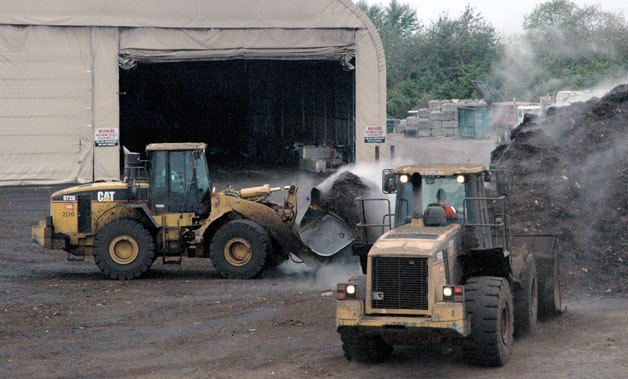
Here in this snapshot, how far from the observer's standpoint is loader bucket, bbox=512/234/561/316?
14.2m

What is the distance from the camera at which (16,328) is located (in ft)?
46.1

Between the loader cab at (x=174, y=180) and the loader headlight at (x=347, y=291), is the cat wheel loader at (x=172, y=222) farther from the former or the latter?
the loader headlight at (x=347, y=291)

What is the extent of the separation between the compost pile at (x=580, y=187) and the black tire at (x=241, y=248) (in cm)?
440

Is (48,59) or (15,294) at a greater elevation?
(48,59)

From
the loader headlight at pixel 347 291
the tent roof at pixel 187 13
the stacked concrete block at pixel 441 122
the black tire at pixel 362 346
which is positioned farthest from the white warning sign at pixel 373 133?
the stacked concrete block at pixel 441 122

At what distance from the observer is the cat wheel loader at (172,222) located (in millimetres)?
17938

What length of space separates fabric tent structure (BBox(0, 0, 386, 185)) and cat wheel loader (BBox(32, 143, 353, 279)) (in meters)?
12.8

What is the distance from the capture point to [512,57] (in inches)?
2286

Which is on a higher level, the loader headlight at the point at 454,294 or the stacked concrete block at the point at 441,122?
the stacked concrete block at the point at 441,122

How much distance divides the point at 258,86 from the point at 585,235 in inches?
1179

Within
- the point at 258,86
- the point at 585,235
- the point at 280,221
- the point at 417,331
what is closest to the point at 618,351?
the point at 417,331

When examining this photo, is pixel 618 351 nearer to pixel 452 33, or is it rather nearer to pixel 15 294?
pixel 15 294

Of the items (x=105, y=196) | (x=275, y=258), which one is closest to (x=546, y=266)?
(x=275, y=258)

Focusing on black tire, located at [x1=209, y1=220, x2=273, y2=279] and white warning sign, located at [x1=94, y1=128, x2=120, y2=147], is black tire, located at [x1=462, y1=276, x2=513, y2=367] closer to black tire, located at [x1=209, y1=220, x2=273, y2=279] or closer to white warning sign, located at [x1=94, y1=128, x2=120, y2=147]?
black tire, located at [x1=209, y1=220, x2=273, y2=279]
